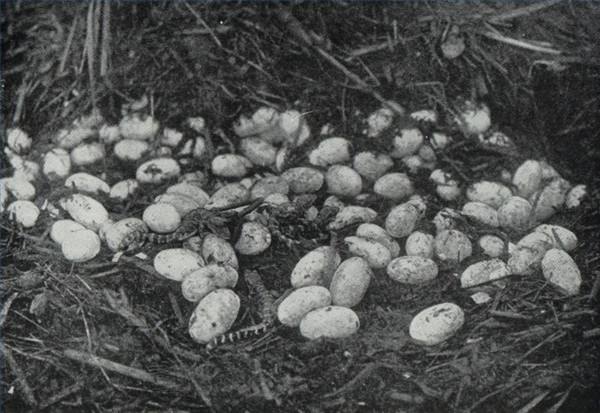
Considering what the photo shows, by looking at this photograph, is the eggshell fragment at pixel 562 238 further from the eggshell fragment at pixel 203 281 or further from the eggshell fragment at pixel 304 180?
Answer: the eggshell fragment at pixel 203 281

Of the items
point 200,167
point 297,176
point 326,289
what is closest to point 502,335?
point 326,289

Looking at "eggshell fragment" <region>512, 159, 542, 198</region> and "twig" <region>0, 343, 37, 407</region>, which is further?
"eggshell fragment" <region>512, 159, 542, 198</region>

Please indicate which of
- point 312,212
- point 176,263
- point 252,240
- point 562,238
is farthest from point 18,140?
point 562,238

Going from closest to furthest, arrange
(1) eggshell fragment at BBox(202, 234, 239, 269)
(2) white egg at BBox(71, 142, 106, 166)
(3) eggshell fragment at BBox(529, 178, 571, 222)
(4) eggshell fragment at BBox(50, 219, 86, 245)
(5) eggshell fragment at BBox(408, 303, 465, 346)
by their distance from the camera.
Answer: (5) eggshell fragment at BBox(408, 303, 465, 346) < (1) eggshell fragment at BBox(202, 234, 239, 269) < (4) eggshell fragment at BBox(50, 219, 86, 245) < (3) eggshell fragment at BBox(529, 178, 571, 222) < (2) white egg at BBox(71, 142, 106, 166)

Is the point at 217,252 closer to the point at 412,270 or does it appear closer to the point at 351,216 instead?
the point at 351,216

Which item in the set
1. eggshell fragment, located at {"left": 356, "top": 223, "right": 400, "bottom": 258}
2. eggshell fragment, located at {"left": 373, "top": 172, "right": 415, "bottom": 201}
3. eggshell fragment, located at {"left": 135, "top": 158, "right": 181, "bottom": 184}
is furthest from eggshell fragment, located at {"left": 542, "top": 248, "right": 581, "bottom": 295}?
eggshell fragment, located at {"left": 135, "top": 158, "right": 181, "bottom": 184}

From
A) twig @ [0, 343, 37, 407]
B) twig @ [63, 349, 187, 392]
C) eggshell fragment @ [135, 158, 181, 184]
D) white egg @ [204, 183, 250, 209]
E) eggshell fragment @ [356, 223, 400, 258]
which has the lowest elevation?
twig @ [0, 343, 37, 407]

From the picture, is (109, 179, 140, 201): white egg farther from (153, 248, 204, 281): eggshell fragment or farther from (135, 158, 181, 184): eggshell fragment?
(153, 248, 204, 281): eggshell fragment

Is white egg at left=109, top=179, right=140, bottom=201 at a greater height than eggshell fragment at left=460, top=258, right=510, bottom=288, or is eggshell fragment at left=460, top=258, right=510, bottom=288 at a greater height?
eggshell fragment at left=460, top=258, right=510, bottom=288
